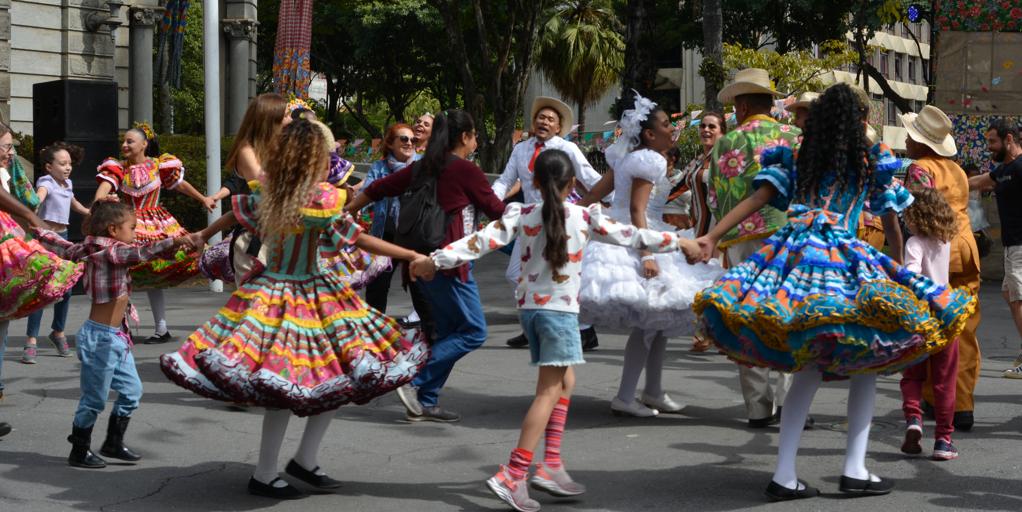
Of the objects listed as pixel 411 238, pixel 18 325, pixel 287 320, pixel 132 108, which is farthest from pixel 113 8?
pixel 287 320

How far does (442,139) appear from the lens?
782 centimetres

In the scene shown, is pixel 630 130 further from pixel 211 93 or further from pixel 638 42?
pixel 638 42

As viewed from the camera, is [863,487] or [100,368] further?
[100,368]

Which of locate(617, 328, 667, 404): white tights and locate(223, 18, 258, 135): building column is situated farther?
locate(223, 18, 258, 135): building column

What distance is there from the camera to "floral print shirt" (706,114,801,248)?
7.68 m

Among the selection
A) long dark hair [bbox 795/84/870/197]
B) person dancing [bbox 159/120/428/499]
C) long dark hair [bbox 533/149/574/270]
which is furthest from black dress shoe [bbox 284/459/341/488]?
long dark hair [bbox 795/84/870/197]

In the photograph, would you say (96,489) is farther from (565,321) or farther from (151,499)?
(565,321)

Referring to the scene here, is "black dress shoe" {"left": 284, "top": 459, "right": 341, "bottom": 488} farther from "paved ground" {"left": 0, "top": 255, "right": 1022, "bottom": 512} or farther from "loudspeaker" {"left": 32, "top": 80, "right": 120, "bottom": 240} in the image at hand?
"loudspeaker" {"left": 32, "top": 80, "right": 120, "bottom": 240}

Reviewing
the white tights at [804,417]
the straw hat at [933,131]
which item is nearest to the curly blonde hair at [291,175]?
the white tights at [804,417]

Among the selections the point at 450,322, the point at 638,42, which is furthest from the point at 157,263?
the point at 638,42

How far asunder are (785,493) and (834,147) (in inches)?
62.9

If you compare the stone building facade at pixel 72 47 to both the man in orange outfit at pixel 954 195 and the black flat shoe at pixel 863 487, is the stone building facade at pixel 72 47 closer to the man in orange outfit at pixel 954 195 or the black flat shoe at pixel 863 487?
the man in orange outfit at pixel 954 195

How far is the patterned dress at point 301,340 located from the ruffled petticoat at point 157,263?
4.65m

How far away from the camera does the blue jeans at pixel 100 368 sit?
22.0 feet
